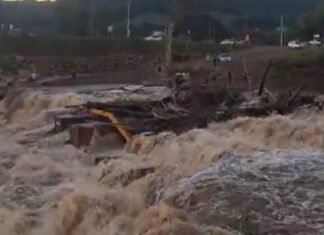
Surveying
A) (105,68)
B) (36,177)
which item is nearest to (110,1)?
(105,68)

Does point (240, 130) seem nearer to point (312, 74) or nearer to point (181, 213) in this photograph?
point (181, 213)

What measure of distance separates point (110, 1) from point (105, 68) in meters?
22.8

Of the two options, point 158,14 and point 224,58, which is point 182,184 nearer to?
point 224,58

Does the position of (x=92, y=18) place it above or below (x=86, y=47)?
above

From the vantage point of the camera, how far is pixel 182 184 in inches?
370

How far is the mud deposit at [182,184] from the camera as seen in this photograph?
8047 millimetres

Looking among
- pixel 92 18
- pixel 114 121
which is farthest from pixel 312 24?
pixel 114 121

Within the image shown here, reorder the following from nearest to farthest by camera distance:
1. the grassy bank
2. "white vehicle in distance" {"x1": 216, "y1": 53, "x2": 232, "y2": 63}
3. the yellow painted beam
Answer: the yellow painted beam, "white vehicle in distance" {"x1": 216, "y1": 53, "x2": 232, "y2": 63}, the grassy bank

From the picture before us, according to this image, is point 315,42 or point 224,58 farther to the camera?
point 315,42

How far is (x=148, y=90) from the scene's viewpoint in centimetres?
2330

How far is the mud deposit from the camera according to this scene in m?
8.05

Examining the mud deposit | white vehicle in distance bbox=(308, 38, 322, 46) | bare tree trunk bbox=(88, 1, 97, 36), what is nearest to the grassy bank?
white vehicle in distance bbox=(308, 38, 322, 46)

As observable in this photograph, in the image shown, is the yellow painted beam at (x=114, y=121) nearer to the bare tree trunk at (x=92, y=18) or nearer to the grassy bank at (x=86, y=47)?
the grassy bank at (x=86, y=47)

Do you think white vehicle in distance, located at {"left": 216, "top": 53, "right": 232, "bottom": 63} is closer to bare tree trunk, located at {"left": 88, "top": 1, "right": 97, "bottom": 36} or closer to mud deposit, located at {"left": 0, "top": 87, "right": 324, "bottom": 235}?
bare tree trunk, located at {"left": 88, "top": 1, "right": 97, "bottom": 36}
